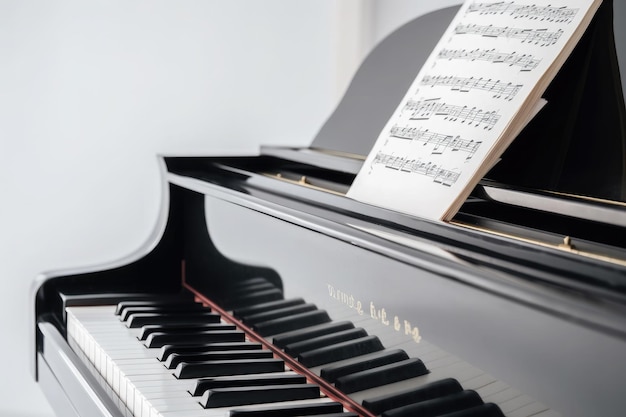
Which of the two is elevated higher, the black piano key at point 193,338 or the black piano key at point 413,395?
the black piano key at point 413,395

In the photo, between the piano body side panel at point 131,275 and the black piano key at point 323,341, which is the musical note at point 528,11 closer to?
the black piano key at point 323,341

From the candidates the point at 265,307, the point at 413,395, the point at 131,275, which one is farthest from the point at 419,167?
the point at 131,275

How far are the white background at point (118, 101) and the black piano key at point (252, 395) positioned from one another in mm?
2197

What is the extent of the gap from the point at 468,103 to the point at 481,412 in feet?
1.85

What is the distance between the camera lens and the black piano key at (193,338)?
1794mm

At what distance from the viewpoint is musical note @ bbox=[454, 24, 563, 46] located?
54.9 inches

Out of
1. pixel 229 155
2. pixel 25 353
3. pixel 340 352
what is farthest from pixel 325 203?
pixel 25 353

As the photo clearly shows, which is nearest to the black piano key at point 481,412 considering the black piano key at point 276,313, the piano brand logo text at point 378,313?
the piano brand logo text at point 378,313

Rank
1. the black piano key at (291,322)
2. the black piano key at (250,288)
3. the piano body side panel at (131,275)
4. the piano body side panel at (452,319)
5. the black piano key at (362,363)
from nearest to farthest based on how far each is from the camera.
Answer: the piano body side panel at (452,319) < the black piano key at (362,363) < the black piano key at (291,322) < the black piano key at (250,288) < the piano body side panel at (131,275)

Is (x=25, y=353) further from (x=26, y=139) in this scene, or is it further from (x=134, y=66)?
(x=134, y=66)

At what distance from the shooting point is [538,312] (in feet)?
3.37

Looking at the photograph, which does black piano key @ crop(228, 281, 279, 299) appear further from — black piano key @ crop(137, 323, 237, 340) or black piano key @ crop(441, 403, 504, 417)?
black piano key @ crop(441, 403, 504, 417)

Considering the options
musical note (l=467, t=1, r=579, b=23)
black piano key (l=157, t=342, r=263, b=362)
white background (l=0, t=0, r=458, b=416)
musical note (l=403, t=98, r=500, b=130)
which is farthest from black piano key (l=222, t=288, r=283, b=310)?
white background (l=0, t=0, r=458, b=416)

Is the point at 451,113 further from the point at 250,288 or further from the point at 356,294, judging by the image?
the point at 250,288
